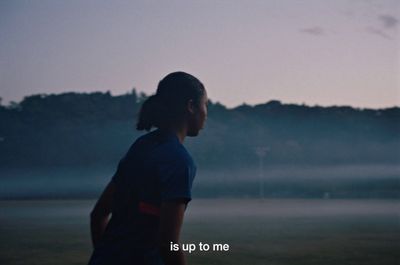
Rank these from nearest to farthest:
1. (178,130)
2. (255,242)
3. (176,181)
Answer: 1. (176,181)
2. (178,130)
3. (255,242)

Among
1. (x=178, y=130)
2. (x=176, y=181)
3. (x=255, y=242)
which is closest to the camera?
(x=176, y=181)

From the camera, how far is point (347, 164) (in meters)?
67.6

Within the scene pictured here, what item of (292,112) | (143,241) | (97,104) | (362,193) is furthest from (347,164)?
(143,241)

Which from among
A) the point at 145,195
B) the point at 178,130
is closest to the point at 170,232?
the point at 145,195

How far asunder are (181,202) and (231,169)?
2297 inches

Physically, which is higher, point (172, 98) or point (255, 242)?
point (172, 98)

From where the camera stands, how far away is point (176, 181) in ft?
5.73

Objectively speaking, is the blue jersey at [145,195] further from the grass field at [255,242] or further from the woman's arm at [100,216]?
the grass field at [255,242]

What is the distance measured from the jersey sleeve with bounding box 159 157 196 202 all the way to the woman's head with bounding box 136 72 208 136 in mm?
170

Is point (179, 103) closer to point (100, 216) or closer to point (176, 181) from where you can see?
point (176, 181)

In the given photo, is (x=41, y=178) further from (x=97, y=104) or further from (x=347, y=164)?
(x=347, y=164)

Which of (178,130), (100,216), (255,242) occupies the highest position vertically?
(178,130)

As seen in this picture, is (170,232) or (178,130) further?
(178,130)

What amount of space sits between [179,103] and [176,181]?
261mm
